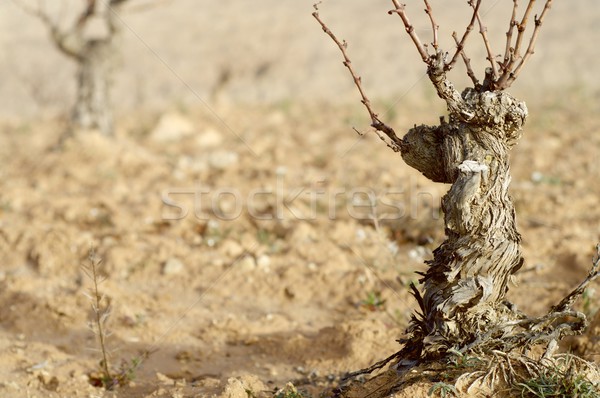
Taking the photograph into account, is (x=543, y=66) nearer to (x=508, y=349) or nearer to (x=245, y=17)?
(x=245, y=17)

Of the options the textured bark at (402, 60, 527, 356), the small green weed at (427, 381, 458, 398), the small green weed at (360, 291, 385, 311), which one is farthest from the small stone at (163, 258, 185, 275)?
the small green weed at (427, 381, 458, 398)

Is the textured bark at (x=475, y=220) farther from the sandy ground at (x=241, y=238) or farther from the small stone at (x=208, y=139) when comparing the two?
the small stone at (x=208, y=139)

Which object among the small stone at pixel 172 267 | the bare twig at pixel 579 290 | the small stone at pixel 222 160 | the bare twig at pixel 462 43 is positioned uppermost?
the small stone at pixel 222 160

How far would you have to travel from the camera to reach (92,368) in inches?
123

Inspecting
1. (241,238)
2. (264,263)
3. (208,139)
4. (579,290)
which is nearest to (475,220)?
(579,290)

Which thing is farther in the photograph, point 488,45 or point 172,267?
point 172,267

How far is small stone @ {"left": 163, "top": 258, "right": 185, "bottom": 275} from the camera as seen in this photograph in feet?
14.2

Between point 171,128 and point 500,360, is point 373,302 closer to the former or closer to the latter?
point 500,360

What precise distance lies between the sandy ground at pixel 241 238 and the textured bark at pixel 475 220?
340 mm

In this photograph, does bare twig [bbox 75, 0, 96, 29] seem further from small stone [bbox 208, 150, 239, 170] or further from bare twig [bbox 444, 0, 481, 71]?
bare twig [bbox 444, 0, 481, 71]

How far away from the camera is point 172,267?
436 centimetres

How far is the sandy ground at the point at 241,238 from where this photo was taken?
328 cm

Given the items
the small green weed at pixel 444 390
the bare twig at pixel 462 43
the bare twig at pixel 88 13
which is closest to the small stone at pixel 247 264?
the small green weed at pixel 444 390

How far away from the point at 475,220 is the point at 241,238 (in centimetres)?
258
